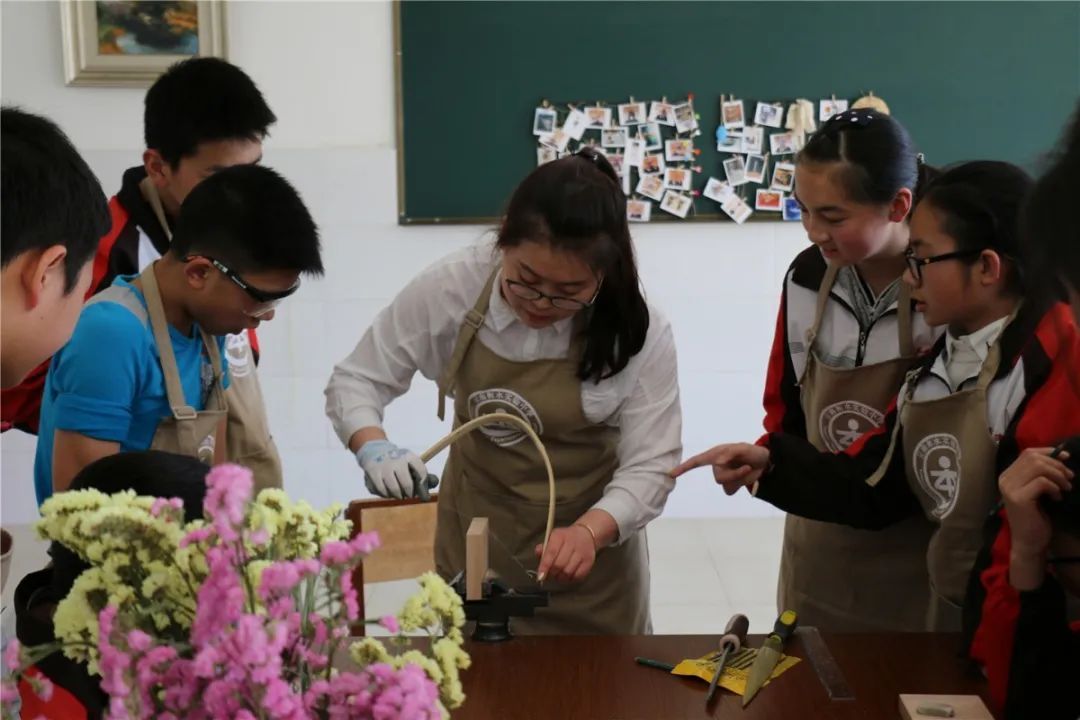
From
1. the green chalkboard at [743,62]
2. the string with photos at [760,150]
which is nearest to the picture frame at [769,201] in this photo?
the string with photos at [760,150]

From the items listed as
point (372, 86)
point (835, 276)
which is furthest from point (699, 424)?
point (835, 276)

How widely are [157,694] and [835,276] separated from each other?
154 centimetres

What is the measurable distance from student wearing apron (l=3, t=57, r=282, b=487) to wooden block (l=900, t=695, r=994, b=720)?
1185 mm

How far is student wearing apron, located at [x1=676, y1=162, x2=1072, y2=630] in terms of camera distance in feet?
5.09

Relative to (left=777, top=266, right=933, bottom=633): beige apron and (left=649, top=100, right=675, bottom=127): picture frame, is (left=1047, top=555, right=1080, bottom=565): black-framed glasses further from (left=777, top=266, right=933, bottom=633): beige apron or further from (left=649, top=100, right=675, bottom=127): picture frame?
(left=649, top=100, right=675, bottom=127): picture frame

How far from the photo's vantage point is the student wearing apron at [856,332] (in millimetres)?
1861

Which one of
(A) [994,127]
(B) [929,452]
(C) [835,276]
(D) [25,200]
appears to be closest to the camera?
(D) [25,200]

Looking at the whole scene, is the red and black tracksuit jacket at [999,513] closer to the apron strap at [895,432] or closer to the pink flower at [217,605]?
the apron strap at [895,432]

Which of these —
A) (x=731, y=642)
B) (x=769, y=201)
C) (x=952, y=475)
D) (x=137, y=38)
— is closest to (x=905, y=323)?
(x=952, y=475)

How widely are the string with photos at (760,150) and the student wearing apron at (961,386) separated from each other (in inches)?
90.1

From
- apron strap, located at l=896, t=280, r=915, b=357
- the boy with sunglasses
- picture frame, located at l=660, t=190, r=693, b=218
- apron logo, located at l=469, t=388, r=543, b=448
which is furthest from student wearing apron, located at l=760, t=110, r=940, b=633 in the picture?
picture frame, located at l=660, t=190, r=693, b=218

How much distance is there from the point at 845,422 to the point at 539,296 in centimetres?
65

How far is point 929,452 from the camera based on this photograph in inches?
66.2

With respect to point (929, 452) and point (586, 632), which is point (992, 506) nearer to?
point (929, 452)
